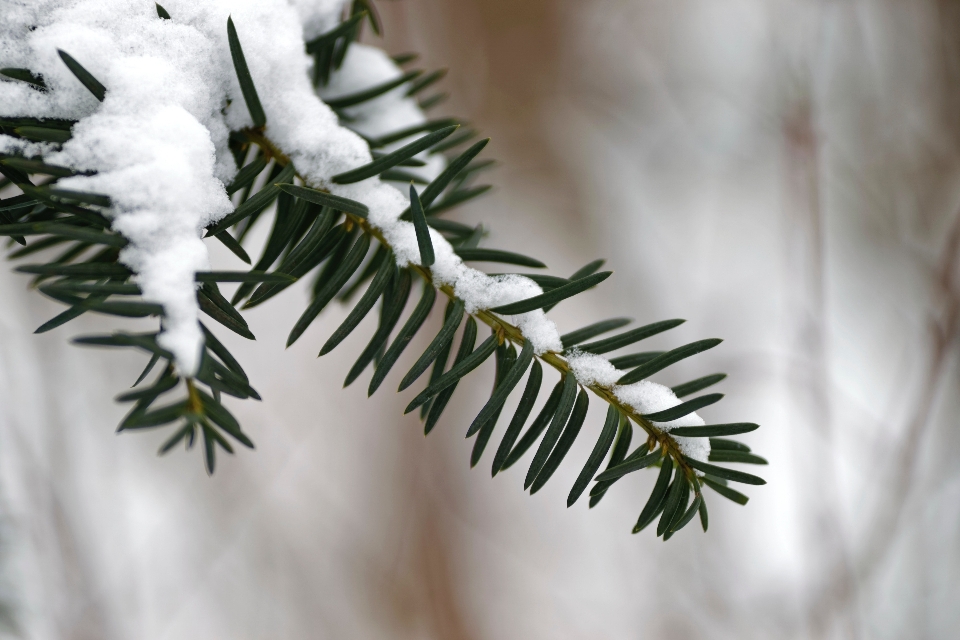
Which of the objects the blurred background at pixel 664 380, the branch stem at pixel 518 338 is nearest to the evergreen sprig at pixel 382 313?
the branch stem at pixel 518 338

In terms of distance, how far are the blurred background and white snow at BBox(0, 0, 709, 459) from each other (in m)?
0.88

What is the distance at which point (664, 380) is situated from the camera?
1056 mm

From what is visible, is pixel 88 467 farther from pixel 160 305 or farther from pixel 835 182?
pixel 835 182

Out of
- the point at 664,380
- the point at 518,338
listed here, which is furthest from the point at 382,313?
the point at 664,380

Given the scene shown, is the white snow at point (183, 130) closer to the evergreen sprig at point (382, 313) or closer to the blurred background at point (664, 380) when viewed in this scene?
the evergreen sprig at point (382, 313)

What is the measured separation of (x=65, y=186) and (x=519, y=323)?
13 centimetres

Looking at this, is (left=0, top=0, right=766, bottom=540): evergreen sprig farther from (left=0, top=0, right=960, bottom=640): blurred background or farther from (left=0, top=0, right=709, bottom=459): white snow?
(left=0, top=0, right=960, bottom=640): blurred background

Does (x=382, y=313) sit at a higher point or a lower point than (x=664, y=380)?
lower

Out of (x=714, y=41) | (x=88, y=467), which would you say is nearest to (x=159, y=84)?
(x=88, y=467)

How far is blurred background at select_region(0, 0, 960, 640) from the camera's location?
37.0 inches

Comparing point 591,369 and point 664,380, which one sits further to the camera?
point 664,380

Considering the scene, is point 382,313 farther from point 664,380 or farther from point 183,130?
point 664,380

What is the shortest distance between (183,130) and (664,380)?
39.9 inches

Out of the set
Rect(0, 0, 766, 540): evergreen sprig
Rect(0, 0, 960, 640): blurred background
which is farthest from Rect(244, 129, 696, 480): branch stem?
Rect(0, 0, 960, 640): blurred background
